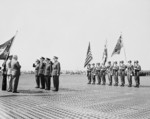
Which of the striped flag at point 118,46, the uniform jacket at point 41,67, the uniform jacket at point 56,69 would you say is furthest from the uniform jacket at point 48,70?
the striped flag at point 118,46

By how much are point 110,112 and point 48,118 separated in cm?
181

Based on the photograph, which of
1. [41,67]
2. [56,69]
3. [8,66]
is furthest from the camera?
[41,67]

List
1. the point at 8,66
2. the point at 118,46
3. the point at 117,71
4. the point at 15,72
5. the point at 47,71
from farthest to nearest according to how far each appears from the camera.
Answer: the point at 118,46, the point at 117,71, the point at 47,71, the point at 8,66, the point at 15,72

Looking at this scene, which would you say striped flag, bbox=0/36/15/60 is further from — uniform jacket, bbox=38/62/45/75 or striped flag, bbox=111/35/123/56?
striped flag, bbox=111/35/123/56

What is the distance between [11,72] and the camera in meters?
11.2

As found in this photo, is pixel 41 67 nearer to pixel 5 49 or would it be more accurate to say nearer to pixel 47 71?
pixel 47 71

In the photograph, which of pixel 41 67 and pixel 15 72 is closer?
pixel 15 72

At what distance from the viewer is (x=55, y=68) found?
12.4 meters

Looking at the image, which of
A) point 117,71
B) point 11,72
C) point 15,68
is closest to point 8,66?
point 11,72

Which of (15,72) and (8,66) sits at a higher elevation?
(8,66)

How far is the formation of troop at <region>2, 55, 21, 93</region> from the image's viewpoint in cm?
1097

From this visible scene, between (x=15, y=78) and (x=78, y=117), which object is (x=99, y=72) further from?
(x=78, y=117)

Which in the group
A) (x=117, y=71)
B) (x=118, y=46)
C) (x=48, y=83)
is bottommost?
(x=48, y=83)

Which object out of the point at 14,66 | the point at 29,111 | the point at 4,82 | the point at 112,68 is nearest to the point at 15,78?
the point at 14,66
